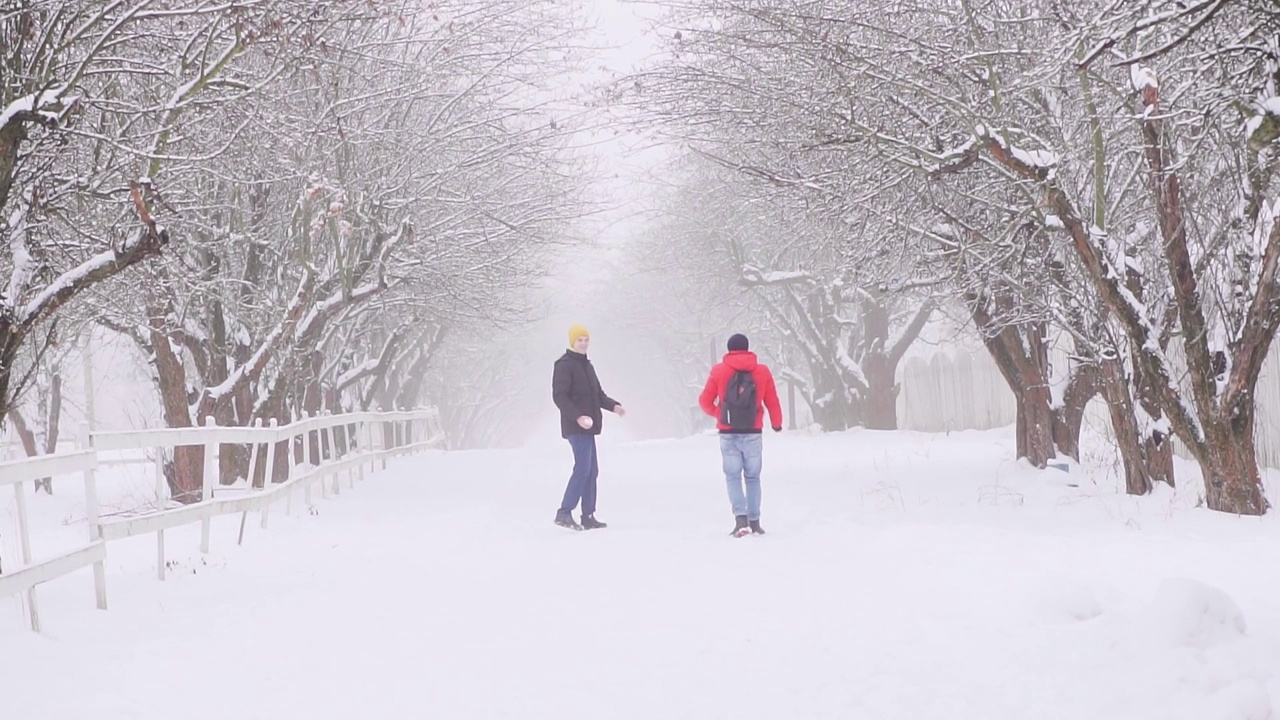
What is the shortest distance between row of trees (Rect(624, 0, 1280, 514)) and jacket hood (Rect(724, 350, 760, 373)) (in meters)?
1.59

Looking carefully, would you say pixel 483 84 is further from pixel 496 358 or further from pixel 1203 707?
pixel 496 358

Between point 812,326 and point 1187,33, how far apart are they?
2460 cm

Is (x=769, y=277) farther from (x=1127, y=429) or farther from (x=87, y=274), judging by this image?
(x=87, y=274)

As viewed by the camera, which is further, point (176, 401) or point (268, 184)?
point (176, 401)

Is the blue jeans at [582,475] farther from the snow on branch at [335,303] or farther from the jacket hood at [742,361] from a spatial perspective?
the snow on branch at [335,303]

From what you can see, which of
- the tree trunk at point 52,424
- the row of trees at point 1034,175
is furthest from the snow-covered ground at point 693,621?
the tree trunk at point 52,424

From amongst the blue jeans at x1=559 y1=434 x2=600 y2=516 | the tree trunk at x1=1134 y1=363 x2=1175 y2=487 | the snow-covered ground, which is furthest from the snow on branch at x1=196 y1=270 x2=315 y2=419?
the tree trunk at x1=1134 y1=363 x2=1175 y2=487

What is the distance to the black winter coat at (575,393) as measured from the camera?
1159cm

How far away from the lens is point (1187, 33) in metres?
4.90

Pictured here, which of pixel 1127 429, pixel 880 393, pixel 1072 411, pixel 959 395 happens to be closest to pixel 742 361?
pixel 1127 429

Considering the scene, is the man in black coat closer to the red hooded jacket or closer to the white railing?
the red hooded jacket

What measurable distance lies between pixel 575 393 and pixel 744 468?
6.29 ft

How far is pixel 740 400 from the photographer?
10.6m

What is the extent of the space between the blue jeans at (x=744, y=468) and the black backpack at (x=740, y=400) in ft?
0.34
